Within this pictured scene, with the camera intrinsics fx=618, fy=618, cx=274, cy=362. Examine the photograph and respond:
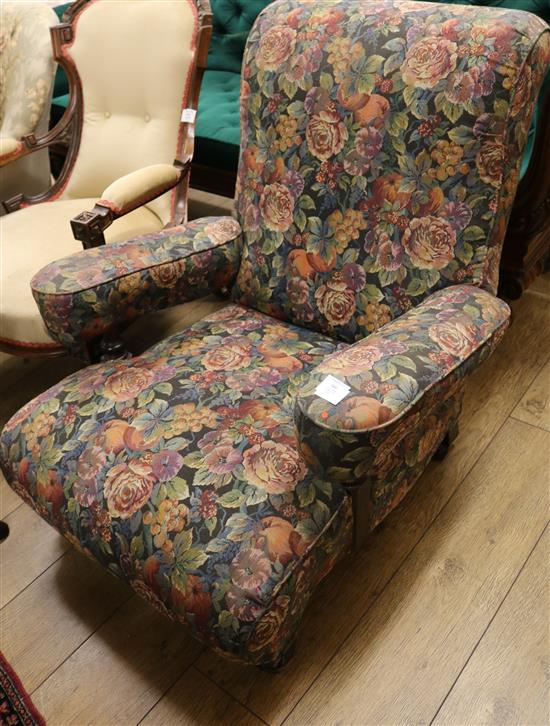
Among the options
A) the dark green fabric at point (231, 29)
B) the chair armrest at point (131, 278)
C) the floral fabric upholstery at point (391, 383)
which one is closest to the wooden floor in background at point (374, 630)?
the floral fabric upholstery at point (391, 383)

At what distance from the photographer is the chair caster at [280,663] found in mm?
1087

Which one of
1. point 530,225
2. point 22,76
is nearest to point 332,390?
point 530,225

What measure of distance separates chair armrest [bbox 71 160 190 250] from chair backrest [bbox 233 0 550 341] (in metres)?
0.31

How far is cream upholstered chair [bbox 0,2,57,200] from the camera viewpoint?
1947mm

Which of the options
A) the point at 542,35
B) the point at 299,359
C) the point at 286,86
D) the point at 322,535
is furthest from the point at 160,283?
the point at 542,35

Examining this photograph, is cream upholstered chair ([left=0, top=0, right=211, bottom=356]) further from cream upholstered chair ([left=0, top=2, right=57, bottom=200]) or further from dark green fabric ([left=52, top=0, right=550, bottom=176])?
dark green fabric ([left=52, top=0, right=550, bottom=176])

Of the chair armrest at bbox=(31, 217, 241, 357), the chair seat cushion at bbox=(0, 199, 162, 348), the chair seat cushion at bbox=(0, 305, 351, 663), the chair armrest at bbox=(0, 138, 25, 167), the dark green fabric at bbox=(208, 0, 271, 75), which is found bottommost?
the chair seat cushion at bbox=(0, 305, 351, 663)

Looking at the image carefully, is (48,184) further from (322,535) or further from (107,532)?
(322,535)

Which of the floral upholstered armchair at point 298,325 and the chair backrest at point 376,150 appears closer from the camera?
the floral upholstered armchair at point 298,325

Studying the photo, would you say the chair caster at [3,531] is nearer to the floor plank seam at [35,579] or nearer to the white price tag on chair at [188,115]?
the floor plank seam at [35,579]

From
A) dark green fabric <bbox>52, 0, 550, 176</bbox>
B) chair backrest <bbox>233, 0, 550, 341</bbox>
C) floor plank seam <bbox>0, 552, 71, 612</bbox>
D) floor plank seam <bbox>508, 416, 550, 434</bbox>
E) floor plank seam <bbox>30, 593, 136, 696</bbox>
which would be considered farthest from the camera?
dark green fabric <bbox>52, 0, 550, 176</bbox>

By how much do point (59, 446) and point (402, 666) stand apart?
76cm

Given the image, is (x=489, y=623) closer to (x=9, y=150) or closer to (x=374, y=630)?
(x=374, y=630)

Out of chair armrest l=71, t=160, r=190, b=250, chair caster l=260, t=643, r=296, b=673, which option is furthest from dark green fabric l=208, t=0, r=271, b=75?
chair caster l=260, t=643, r=296, b=673
